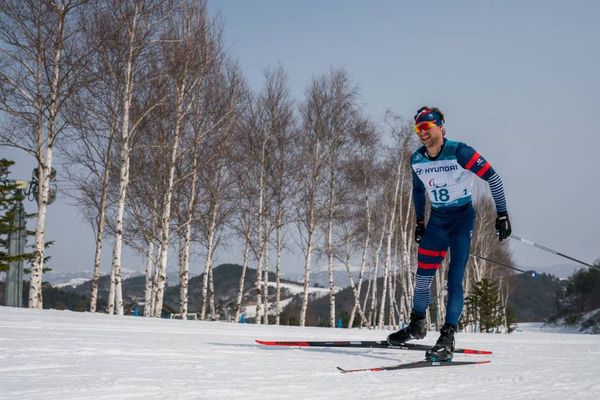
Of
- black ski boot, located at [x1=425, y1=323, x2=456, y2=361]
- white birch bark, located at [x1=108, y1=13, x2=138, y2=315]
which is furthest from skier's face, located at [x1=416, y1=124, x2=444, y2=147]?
white birch bark, located at [x1=108, y1=13, x2=138, y2=315]

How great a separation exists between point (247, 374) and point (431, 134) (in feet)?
7.74

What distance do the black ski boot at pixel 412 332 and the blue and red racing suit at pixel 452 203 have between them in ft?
0.20

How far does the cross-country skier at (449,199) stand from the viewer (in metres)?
4.57

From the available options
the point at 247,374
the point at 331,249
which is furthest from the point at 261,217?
the point at 247,374

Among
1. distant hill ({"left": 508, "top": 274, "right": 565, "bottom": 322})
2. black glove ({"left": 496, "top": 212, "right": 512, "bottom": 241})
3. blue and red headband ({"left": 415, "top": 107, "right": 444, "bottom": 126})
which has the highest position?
blue and red headband ({"left": 415, "top": 107, "right": 444, "bottom": 126})

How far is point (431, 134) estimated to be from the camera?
4625 mm

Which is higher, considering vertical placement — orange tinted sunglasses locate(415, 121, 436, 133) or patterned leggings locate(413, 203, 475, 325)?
orange tinted sunglasses locate(415, 121, 436, 133)

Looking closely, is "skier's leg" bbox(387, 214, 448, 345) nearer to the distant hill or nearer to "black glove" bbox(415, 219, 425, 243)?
"black glove" bbox(415, 219, 425, 243)

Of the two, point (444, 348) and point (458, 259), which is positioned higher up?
point (458, 259)

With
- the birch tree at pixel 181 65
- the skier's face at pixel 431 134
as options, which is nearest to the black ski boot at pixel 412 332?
the skier's face at pixel 431 134

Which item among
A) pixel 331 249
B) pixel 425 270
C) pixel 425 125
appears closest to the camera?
pixel 425 125

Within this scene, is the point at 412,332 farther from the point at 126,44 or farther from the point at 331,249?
the point at 331,249

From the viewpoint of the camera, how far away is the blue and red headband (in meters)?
4.62

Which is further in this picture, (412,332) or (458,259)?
(412,332)
